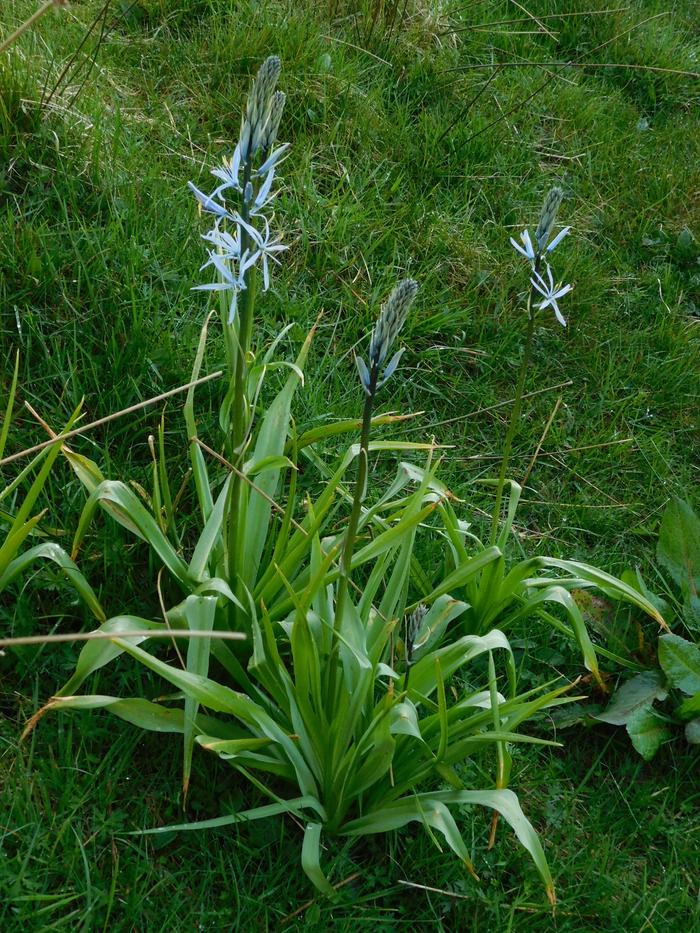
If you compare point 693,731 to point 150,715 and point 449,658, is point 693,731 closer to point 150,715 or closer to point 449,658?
point 449,658

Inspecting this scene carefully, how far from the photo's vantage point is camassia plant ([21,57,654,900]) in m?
1.89

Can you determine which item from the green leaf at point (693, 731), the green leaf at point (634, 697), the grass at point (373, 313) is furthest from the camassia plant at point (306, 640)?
the green leaf at point (693, 731)

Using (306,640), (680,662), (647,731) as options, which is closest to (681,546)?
(680,662)

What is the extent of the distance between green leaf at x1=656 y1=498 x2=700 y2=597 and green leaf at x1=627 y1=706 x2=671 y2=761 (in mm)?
489

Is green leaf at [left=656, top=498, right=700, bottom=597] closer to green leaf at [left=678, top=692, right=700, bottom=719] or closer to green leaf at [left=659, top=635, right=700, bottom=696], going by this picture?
green leaf at [left=659, top=635, right=700, bottom=696]

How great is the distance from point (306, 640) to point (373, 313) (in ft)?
5.56

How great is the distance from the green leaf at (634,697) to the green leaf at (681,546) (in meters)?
0.37

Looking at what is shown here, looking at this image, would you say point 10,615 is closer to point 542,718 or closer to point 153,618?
point 153,618

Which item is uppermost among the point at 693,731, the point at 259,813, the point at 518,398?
the point at 518,398

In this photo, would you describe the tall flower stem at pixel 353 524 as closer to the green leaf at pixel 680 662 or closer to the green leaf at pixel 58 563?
the green leaf at pixel 58 563

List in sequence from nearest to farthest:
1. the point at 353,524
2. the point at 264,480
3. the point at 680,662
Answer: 1. the point at 353,524
2. the point at 264,480
3. the point at 680,662

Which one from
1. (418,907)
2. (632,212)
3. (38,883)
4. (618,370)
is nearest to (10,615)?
(38,883)

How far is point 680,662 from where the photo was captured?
106 inches

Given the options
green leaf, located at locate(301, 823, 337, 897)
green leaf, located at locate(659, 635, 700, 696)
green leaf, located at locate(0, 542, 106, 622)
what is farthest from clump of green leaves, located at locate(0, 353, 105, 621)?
green leaf, located at locate(659, 635, 700, 696)
